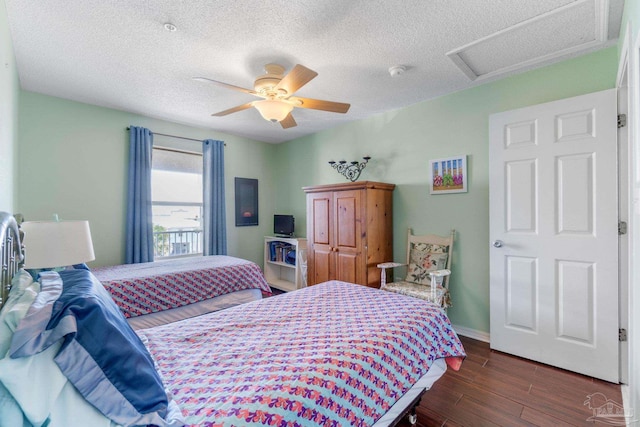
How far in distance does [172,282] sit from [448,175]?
3124 millimetres

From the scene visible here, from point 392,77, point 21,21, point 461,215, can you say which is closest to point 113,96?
point 21,21

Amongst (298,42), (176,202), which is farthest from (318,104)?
(176,202)

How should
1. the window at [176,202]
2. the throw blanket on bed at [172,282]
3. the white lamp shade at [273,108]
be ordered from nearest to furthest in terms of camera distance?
the white lamp shade at [273,108] < the throw blanket on bed at [172,282] < the window at [176,202]

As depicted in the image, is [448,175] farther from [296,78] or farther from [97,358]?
[97,358]

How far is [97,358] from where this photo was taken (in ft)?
2.67

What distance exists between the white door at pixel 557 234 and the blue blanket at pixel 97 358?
2790 millimetres

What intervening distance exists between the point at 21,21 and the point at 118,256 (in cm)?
254

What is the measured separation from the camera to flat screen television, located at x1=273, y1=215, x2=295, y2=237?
15.5 feet

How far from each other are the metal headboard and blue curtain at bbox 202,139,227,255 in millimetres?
2807

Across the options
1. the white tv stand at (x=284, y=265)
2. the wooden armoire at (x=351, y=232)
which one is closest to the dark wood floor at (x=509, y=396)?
the wooden armoire at (x=351, y=232)

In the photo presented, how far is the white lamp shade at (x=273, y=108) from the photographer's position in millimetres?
2348

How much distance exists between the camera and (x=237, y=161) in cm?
476

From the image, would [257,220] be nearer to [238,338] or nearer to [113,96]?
[113,96]

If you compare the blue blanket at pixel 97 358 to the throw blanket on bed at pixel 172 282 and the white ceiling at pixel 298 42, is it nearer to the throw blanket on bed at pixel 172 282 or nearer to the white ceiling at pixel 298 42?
the white ceiling at pixel 298 42
